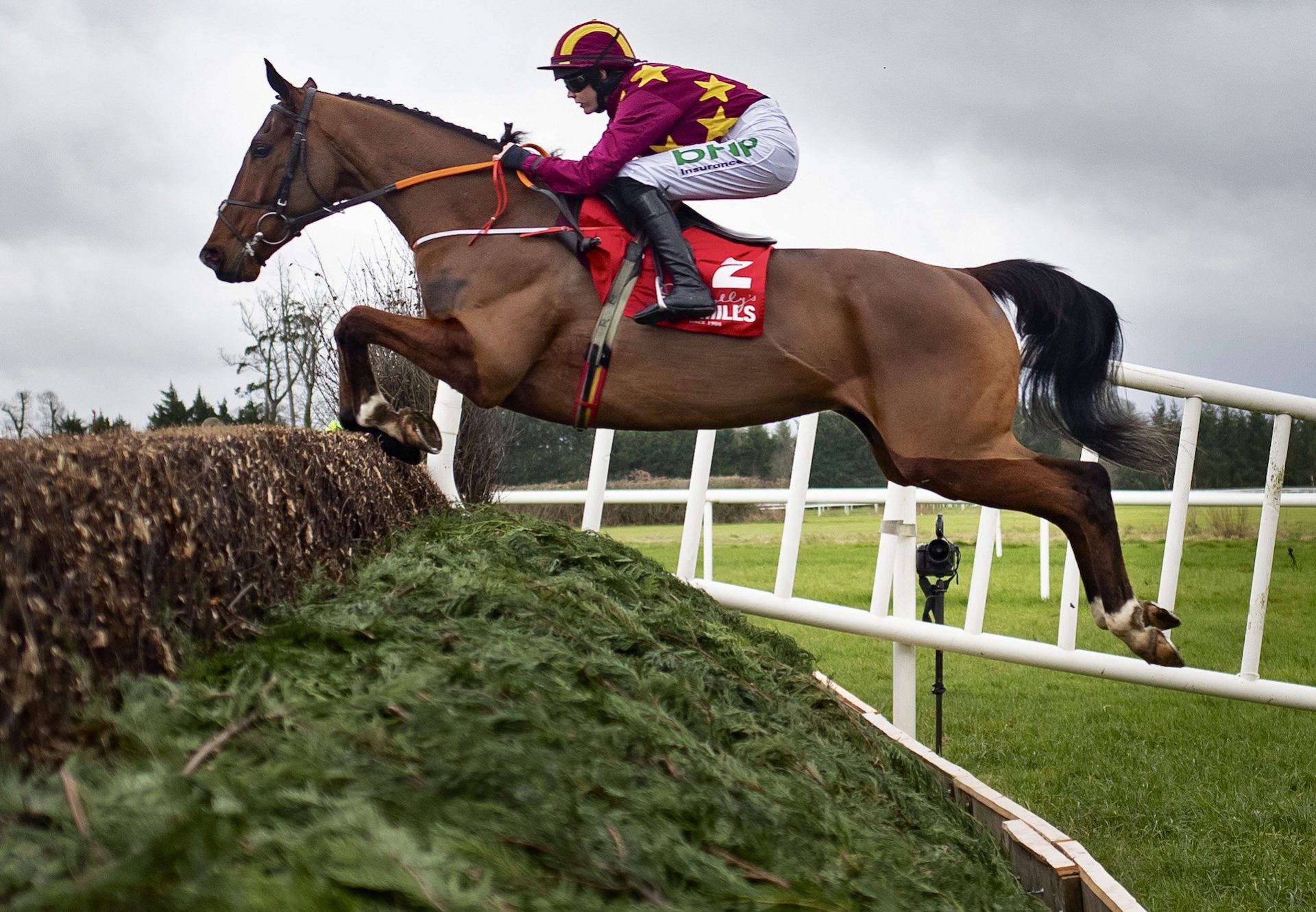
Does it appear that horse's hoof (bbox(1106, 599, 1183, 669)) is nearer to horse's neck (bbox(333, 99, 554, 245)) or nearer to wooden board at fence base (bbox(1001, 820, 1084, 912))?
wooden board at fence base (bbox(1001, 820, 1084, 912))

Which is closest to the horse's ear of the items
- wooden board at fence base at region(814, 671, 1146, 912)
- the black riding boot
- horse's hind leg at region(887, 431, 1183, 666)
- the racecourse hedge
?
the black riding boot

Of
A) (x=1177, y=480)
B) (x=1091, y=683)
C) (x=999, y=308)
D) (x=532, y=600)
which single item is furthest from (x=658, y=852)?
(x=1091, y=683)

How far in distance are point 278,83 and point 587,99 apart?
3.39 feet

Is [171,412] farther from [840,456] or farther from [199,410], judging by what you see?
[840,456]

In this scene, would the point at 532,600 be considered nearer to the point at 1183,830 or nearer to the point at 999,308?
the point at 999,308

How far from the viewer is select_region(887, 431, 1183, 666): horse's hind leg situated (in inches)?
120

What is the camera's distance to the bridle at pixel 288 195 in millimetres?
3170

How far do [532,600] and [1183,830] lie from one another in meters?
2.81

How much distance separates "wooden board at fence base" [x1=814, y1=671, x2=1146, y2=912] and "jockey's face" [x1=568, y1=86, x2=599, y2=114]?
214cm

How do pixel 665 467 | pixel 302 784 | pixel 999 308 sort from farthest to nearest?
1. pixel 665 467
2. pixel 999 308
3. pixel 302 784

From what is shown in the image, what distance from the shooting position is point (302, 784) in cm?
109

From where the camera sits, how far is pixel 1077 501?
3.07 meters

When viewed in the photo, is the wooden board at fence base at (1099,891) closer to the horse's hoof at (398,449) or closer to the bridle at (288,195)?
the horse's hoof at (398,449)

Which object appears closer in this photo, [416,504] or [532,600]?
[532,600]
